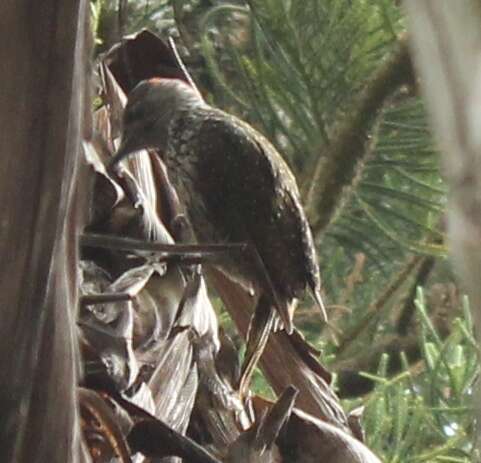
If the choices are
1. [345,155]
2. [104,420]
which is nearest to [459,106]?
[104,420]

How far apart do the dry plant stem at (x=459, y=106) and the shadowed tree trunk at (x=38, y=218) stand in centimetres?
17

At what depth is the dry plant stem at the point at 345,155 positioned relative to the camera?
151cm

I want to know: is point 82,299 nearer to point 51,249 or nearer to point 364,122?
point 51,249

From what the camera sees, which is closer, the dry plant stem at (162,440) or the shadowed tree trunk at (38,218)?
the shadowed tree trunk at (38,218)

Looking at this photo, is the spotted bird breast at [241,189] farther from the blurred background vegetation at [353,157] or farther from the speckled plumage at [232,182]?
the blurred background vegetation at [353,157]

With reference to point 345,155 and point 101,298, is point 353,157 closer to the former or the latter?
point 345,155

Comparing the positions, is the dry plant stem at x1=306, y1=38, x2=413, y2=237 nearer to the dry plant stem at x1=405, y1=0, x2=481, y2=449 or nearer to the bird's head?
the bird's head

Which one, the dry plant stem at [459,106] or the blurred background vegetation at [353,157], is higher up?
the dry plant stem at [459,106]

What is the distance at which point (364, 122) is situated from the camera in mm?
1525

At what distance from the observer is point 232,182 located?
1.04 metres

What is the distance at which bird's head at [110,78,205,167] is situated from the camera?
97cm

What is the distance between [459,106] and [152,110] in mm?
871

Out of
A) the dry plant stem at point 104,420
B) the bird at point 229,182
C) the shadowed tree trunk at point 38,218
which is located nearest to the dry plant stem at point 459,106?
the shadowed tree trunk at point 38,218

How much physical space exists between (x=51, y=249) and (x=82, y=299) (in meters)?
0.24
